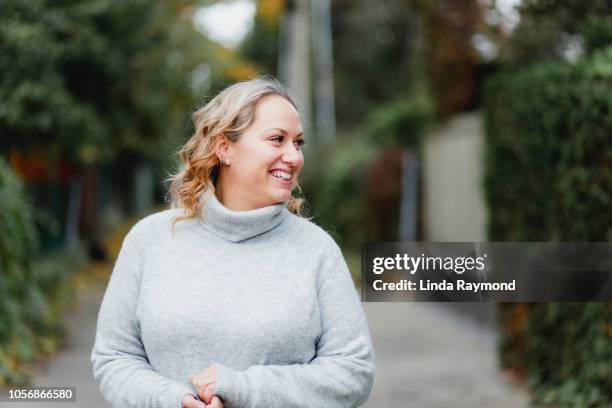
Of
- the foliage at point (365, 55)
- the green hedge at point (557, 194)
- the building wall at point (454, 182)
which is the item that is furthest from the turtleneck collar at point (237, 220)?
the foliage at point (365, 55)

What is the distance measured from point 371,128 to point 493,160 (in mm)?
8848

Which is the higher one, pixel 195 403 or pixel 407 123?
pixel 407 123

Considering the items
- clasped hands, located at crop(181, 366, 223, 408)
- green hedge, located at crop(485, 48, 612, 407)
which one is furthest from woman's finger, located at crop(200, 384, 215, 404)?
green hedge, located at crop(485, 48, 612, 407)

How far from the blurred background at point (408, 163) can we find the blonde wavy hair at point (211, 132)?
1.47ft

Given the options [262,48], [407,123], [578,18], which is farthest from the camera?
[262,48]

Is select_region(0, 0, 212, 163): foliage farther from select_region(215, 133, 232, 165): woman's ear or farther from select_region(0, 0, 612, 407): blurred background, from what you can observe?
select_region(215, 133, 232, 165): woman's ear

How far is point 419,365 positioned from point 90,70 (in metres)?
5.67

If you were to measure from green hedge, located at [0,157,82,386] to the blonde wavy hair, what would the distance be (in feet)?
13.6

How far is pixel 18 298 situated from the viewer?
7434 mm

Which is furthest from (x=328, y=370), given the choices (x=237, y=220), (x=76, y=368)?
(x=76, y=368)

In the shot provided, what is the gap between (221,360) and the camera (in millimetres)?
2318

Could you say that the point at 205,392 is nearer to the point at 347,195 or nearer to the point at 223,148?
the point at 223,148

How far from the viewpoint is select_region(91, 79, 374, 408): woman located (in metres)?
2.31

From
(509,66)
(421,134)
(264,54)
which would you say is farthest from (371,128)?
(264,54)
